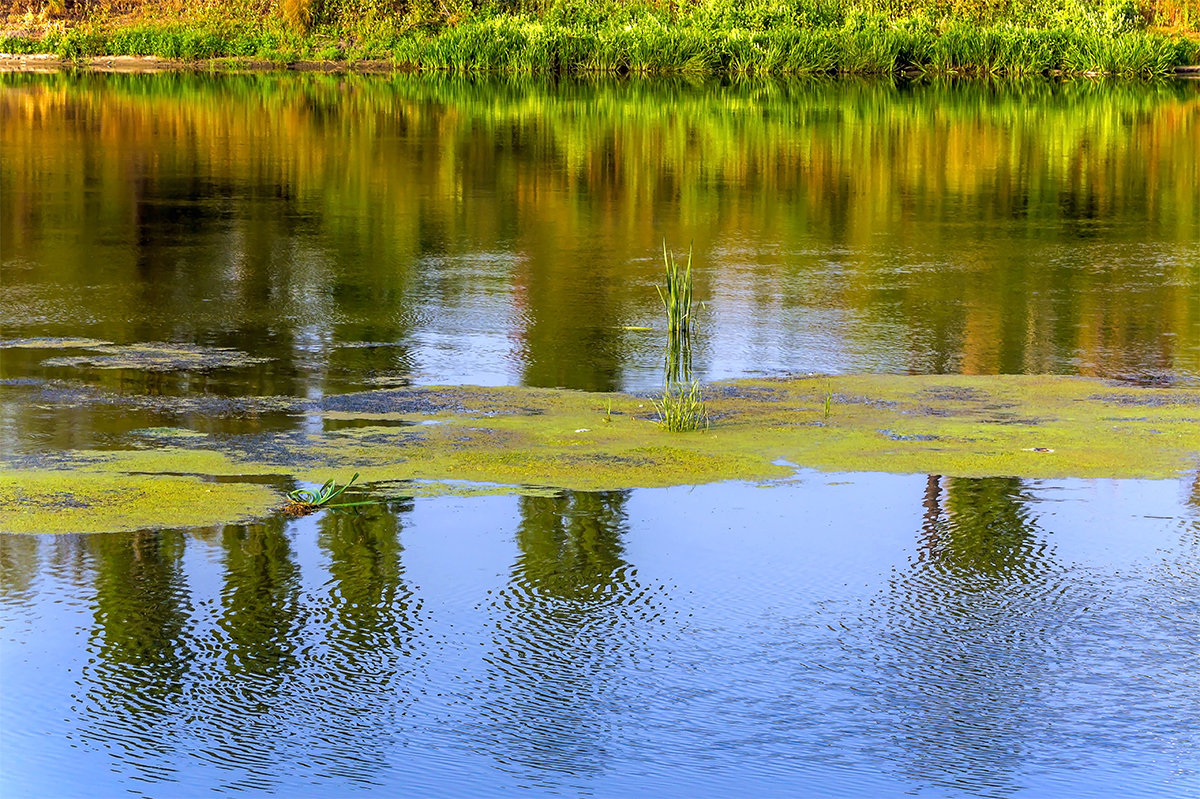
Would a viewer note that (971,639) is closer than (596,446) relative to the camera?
Yes

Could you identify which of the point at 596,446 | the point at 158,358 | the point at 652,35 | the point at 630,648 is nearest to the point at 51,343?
the point at 158,358

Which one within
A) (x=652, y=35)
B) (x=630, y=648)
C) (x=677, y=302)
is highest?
(x=652, y=35)

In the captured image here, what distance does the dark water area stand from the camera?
433 centimetres

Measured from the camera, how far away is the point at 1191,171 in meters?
18.4

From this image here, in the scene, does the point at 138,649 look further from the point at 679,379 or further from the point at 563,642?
the point at 679,379

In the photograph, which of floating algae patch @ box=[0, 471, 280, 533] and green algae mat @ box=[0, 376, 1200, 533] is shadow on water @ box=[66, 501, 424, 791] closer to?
floating algae patch @ box=[0, 471, 280, 533]

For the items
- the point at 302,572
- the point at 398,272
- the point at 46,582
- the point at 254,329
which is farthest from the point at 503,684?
the point at 398,272

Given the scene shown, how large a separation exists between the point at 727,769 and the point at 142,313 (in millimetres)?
6811

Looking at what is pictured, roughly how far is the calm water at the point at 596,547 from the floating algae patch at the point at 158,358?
0.18ft

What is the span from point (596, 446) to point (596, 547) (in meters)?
1.29

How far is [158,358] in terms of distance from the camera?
902cm

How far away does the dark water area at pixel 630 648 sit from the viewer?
4.33 metres

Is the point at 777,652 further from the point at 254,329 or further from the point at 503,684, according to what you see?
the point at 254,329

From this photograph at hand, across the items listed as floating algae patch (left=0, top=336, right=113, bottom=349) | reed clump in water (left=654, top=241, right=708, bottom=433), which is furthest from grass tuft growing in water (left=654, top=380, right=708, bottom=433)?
floating algae patch (left=0, top=336, right=113, bottom=349)
